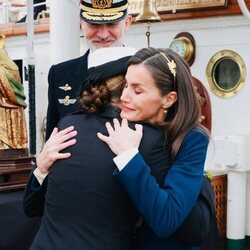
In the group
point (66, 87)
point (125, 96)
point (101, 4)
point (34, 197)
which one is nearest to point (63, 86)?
point (66, 87)

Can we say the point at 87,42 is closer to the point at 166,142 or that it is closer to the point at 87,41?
the point at 87,41

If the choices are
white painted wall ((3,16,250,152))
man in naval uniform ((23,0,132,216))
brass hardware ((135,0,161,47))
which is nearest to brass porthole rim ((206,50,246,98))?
white painted wall ((3,16,250,152))

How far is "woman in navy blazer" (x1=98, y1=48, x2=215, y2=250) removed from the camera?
1.25m

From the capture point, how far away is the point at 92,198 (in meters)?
1.29

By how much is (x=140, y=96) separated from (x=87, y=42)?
84cm

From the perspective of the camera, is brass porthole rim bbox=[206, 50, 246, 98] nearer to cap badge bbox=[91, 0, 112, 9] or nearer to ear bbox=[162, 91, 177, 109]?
cap badge bbox=[91, 0, 112, 9]

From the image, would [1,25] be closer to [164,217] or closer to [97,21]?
[97,21]

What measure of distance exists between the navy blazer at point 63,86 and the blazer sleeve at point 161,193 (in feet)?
3.07

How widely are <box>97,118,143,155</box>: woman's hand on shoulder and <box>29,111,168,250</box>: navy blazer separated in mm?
17

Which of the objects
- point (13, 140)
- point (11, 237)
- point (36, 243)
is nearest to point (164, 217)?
point (36, 243)

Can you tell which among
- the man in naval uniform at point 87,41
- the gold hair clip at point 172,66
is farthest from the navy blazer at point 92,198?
the man in naval uniform at point 87,41

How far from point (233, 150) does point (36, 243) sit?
371cm

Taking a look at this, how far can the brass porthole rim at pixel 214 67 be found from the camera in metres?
5.01

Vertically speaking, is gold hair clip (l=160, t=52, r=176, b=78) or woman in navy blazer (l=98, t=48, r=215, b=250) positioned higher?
gold hair clip (l=160, t=52, r=176, b=78)
